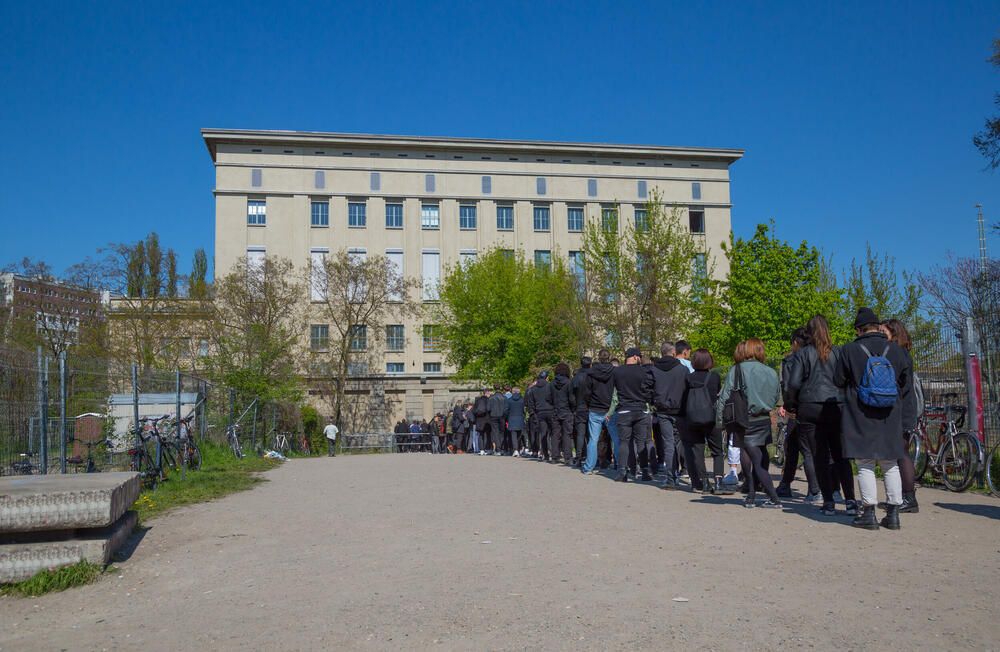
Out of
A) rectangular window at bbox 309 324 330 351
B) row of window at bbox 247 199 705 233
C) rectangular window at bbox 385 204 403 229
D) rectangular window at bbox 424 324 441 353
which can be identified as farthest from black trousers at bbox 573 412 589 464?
rectangular window at bbox 385 204 403 229

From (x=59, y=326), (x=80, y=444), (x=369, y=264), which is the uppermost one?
(x=369, y=264)

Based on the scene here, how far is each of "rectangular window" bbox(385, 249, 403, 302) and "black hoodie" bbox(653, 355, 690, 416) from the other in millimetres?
39183

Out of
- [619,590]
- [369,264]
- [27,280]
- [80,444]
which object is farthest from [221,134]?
[619,590]

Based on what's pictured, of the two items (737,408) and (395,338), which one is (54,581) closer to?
(737,408)

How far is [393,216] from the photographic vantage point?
5653cm

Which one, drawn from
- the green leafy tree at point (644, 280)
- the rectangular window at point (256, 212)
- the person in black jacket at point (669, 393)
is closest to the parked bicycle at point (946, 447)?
the person in black jacket at point (669, 393)

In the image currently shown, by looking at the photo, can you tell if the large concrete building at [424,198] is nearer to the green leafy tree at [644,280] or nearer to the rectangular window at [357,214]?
the rectangular window at [357,214]

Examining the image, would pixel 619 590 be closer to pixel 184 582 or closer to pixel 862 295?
pixel 184 582

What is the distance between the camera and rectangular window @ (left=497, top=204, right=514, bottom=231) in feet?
189

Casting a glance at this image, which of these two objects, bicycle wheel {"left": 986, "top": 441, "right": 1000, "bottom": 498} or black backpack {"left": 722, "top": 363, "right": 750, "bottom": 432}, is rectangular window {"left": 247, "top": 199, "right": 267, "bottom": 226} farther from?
bicycle wheel {"left": 986, "top": 441, "right": 1000, "bottom": 498}

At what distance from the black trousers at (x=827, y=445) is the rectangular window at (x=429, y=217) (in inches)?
1965

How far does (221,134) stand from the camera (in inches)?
2111

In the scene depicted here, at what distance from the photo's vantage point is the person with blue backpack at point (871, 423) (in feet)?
23.1

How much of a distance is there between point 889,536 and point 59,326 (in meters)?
38.5
